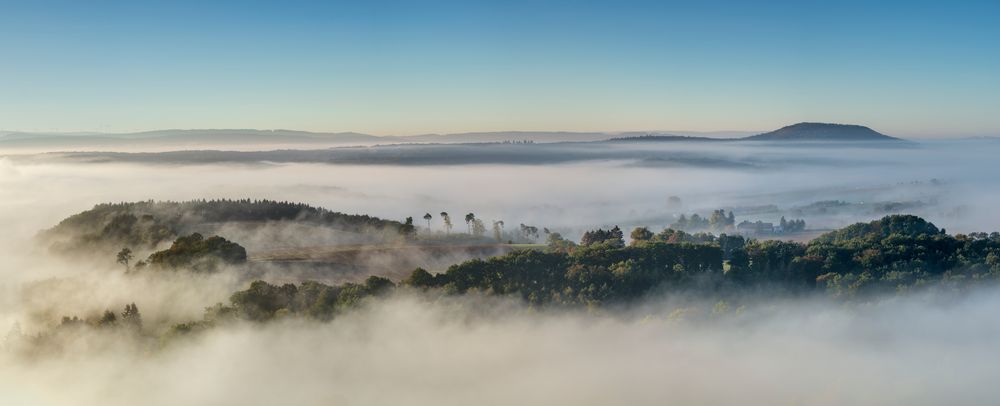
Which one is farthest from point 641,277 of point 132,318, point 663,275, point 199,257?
point 199,257

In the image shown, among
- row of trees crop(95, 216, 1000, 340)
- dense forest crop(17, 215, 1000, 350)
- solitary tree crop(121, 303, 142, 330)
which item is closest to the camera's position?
row of trees crop(95, 216, 1000, 340)

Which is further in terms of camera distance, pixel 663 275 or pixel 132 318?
pixel 663 275

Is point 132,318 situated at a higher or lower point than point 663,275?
lower

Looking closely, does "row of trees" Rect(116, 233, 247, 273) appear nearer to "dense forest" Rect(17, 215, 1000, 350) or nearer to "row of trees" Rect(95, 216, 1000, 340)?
"dense forest" Rect(17, 215, 1000, 350)

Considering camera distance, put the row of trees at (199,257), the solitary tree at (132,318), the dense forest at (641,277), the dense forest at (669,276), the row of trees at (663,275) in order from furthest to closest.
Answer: the row of trees at (199,257)
the solitary tree at (132,318)
the dense forest at (669,276)
the dense forest at (641,277)
the row of trees at (663,275)

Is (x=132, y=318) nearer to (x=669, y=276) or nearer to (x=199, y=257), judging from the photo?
(x=199, y=257)

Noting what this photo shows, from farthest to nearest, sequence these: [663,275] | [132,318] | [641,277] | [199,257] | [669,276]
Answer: [199,257] < [663,275] < [669,276] < [641,277] < [132,318]

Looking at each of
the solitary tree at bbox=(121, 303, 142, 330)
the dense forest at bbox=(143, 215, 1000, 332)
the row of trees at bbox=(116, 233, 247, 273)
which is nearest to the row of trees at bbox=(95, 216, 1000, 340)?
the dense forest at bbox=(143, 215, 1000, 332)

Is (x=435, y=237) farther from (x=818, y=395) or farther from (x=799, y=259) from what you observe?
(x=818, y=395)

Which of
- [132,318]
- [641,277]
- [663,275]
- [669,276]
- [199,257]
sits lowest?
[132,318]

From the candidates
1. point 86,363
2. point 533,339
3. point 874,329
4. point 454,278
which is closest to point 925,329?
point 874,329

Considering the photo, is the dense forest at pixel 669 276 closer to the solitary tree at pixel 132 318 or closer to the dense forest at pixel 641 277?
the dense forest at pixel 641 277

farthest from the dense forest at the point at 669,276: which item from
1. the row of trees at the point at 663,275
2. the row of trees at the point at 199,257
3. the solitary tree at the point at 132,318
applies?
the row of trees at the point at 199,257
